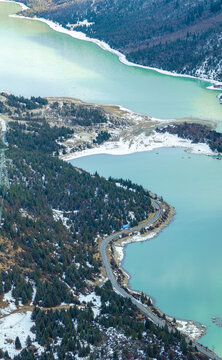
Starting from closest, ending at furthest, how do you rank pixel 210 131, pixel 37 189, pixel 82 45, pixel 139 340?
pixel 139 340 → pixel 37 189 → pixel 210 131 → pixel 82 45

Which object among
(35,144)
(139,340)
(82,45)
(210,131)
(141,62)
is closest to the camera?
(139,340)

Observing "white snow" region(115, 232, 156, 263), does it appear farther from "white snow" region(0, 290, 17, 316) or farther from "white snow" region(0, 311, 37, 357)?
"white snow" region(0, 311, 37, 357)

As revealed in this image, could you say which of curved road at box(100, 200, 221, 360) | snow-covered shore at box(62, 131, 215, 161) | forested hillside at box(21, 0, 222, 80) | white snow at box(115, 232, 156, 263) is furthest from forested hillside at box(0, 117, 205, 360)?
forested hillside at box(21, 0, 222, 80)

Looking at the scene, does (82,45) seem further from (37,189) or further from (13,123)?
(37,189)

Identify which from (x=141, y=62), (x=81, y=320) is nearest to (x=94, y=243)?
(x=81, y=320)

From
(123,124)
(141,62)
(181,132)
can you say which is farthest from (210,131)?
(141,62)

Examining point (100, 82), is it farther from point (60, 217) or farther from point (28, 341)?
point (28, 341)

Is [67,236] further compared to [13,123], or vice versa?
[13,123]

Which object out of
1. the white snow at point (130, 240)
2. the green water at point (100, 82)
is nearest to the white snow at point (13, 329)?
the white snow at point (130, 240)
